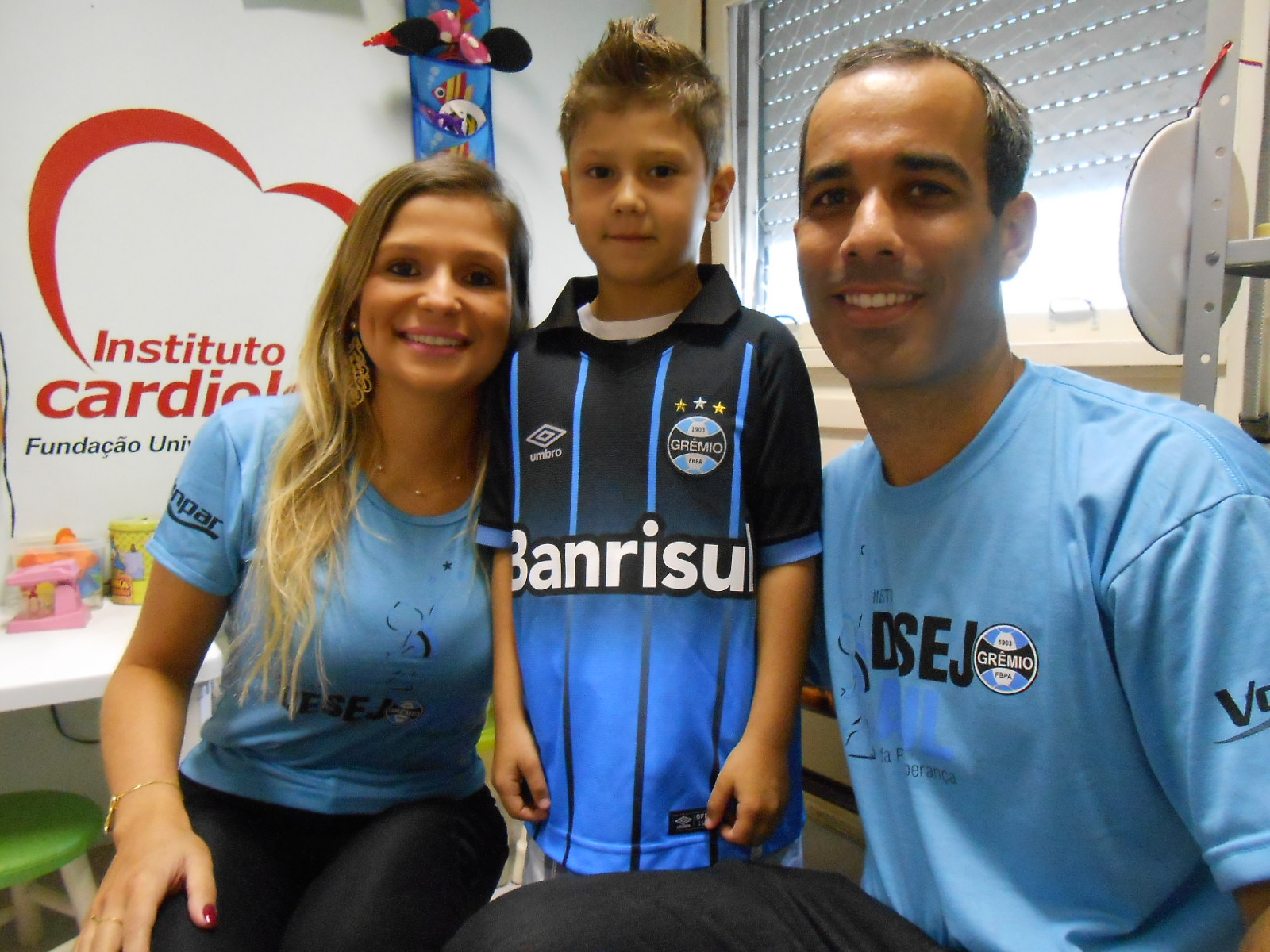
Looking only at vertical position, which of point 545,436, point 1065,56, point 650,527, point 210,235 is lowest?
point 650,527

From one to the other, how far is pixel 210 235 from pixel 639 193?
1.37 metres

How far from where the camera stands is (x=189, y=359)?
6.34 feet

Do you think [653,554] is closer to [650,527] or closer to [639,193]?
[650,527]

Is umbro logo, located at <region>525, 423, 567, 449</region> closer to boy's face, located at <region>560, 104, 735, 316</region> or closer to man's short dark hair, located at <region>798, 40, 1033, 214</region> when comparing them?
boy's face, located at <region>560, 104, 735, 316</region>

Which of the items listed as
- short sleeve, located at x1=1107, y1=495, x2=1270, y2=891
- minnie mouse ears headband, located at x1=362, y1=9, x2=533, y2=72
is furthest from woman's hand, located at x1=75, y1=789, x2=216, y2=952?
minnie mouse ears headband, located at x1=362, y1=9, x2=533, y2=72

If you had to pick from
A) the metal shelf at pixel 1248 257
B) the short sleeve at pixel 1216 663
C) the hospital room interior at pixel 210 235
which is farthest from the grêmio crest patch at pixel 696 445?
the metal shelf at pixel 1248 257

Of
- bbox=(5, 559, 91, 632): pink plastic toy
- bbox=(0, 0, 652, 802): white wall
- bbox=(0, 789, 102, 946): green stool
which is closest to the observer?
bbox=(0, 789, 102, 946): green stool

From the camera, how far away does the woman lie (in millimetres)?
1069

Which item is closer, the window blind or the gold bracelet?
the gold bracelet

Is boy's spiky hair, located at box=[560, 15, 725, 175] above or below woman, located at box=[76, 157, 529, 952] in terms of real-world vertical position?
above

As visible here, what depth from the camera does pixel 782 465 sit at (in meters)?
0.99

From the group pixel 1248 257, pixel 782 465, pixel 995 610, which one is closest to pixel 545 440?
pixel 782 465

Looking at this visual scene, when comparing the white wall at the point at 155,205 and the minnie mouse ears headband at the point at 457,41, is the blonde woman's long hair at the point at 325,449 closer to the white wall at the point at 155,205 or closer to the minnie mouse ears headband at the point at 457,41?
the white wall at the point at 155,205

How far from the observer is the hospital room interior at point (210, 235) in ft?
5.39
